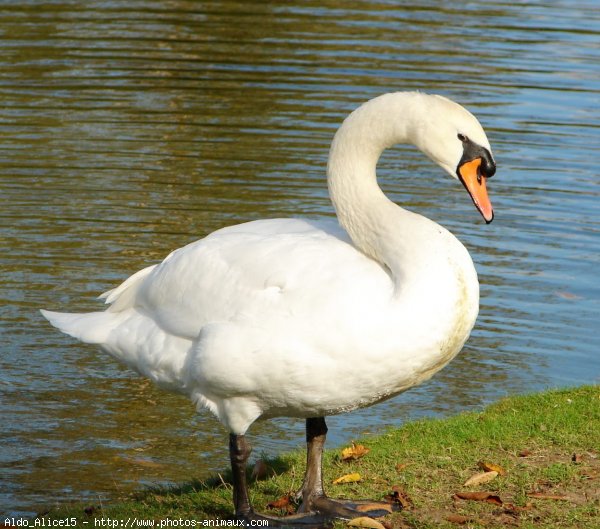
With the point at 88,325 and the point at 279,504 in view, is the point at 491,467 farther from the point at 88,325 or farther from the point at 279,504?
the point at 88,325

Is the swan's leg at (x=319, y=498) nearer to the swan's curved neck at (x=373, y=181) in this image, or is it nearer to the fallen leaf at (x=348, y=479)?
the fallen leaf at (x=348, y=479)

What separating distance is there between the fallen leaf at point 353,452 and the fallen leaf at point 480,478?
0.75 m

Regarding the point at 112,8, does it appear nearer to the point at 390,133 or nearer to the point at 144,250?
the point at 144,250

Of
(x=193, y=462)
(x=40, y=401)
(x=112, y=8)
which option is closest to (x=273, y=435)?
(x=193, y=462)

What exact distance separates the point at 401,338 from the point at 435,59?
13.8 m

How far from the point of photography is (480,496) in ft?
18.7

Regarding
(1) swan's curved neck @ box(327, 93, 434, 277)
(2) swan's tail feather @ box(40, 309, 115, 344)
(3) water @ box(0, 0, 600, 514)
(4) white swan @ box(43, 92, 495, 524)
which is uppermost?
(1) swan's curved neck @ box(327, 93, 434, 277)

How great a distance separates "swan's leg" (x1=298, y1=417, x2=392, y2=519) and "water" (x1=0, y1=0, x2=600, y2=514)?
55.5 inches

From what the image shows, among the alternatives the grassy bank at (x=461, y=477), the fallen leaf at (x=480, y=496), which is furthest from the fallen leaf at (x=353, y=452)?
the fallen leaf at (x=480, y=496)

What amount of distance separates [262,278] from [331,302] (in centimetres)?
41

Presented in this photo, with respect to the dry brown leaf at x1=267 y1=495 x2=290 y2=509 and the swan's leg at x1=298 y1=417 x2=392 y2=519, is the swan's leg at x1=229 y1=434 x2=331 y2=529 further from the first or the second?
the dry brown leaf at x1=267 y1=495 x2=290 y2=509

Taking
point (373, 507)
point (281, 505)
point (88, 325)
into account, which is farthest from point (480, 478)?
point (88, 325)

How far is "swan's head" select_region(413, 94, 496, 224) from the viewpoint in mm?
5223

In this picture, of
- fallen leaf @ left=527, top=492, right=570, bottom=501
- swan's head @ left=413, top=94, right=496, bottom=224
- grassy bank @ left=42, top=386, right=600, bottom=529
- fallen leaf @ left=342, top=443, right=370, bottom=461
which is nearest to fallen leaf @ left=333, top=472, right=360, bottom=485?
grassy bank @ left=42, top=386, right=600, bottom=529
